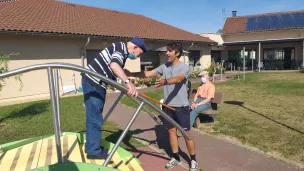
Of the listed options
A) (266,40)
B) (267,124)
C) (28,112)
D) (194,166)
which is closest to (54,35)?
(28,112)

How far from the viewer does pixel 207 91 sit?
671cm

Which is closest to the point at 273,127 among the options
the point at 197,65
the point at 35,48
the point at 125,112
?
the point at 125,112

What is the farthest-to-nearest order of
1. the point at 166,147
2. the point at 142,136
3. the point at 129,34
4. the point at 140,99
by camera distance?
the point at 129,34, the point at 142,136, the point at 166,147, the point at 140,99

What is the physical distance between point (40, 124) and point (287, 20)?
2762 centimetres

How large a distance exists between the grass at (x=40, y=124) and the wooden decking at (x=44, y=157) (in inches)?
60.4

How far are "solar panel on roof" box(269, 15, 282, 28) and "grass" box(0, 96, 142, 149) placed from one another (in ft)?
78.9

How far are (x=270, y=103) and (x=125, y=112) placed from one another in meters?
4.81

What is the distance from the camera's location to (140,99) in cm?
306

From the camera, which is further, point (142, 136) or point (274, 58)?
point (274, 58)

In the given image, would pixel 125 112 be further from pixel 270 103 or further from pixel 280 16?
pixel 280 16

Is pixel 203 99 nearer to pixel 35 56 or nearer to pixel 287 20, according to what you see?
pixel 35 56

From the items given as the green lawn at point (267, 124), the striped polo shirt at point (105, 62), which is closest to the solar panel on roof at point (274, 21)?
the green lawn at point (267, 124)

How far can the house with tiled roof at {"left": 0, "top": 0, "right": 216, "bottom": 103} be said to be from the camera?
1177 cm

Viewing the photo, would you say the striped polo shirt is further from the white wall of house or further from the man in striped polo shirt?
the white wall of house
